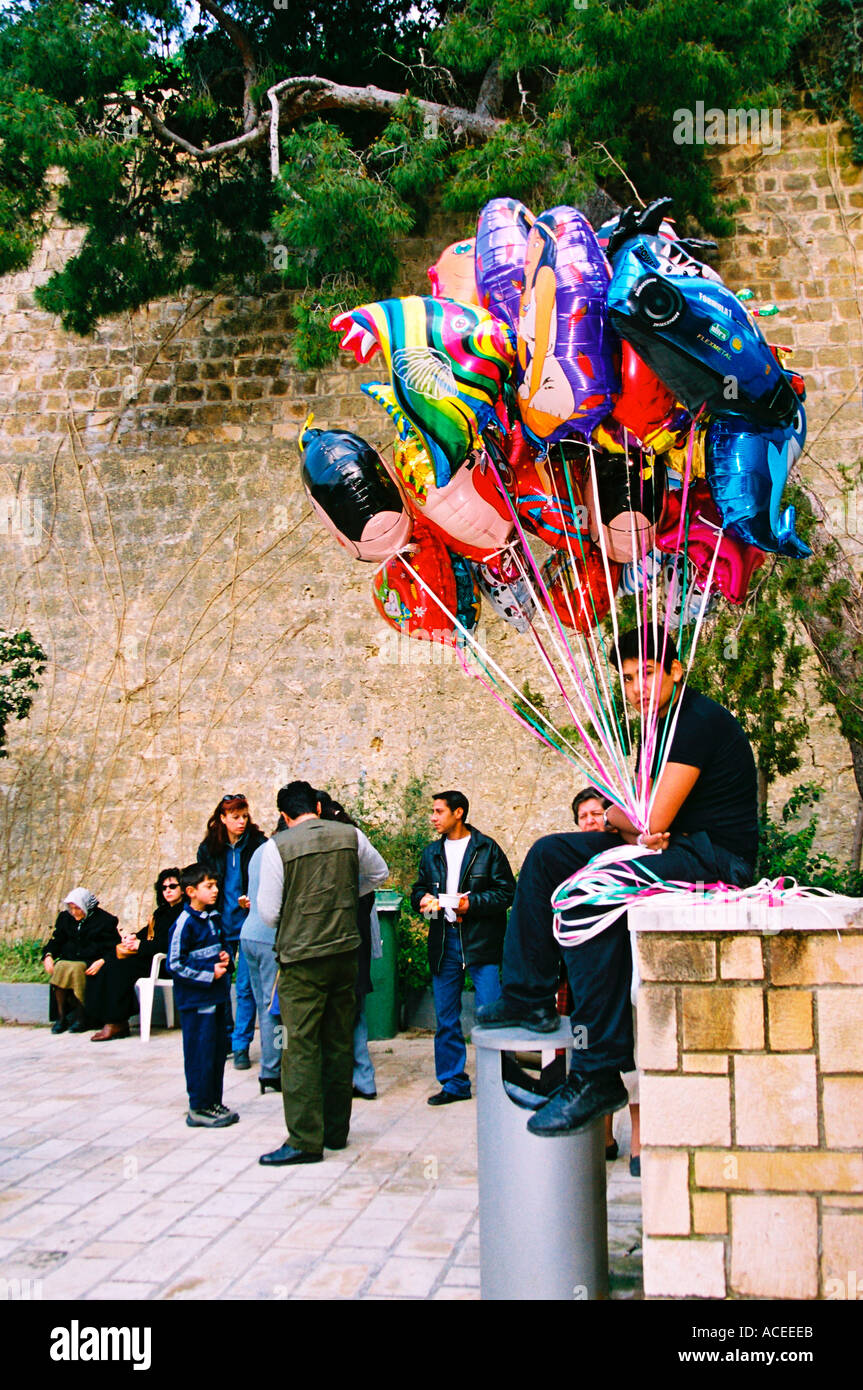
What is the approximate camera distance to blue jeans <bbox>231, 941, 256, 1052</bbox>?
21.8 ft

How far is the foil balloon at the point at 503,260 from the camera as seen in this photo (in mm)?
4016

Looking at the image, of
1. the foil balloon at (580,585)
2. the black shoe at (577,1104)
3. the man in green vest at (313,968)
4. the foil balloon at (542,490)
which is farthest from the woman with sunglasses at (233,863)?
the black shoe at (577,1104)

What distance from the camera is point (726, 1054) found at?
10.2 ft

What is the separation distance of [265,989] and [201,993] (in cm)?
68

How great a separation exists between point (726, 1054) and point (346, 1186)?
2.15 meters

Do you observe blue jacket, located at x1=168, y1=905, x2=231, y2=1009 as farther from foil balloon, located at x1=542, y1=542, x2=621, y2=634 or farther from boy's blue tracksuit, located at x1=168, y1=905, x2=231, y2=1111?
foil balloon, located at x1=542, y1=542, x2=621, y2=634

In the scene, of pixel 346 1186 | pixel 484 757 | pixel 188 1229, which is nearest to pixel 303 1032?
pixel 346 1186

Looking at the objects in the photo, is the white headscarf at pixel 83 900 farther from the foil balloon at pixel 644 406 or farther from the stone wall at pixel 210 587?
the foil balloon at pixel 644 406

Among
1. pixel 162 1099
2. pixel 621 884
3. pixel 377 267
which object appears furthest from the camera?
pixel 377 267

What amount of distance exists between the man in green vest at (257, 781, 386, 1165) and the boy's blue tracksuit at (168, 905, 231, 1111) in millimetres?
569

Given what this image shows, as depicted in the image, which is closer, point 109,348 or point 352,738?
point 352,738

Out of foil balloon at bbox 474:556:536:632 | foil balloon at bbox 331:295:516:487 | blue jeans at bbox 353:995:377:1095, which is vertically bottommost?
blue jeans at bbox 353:995:377:1095

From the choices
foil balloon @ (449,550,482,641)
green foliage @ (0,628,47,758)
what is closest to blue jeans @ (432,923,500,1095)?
foil balloon @ (449,550,482,641)
